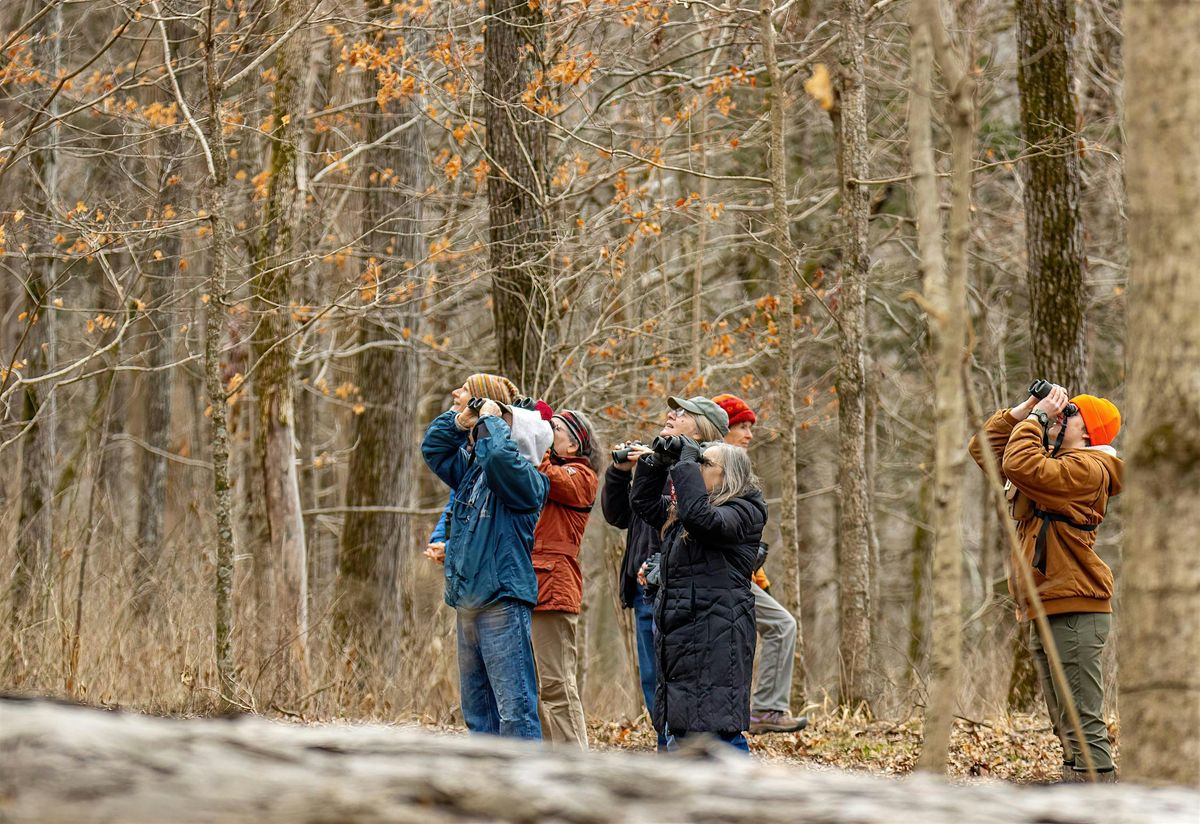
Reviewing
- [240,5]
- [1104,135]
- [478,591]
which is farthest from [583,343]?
[1104,135]

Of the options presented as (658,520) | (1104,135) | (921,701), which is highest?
(1104,135)

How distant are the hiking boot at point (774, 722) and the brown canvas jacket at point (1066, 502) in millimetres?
2043

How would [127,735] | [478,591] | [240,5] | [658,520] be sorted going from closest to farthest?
[127,735] < [478,591] < [658,520] < [240,5]

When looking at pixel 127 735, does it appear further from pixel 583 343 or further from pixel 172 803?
pixel 583 343

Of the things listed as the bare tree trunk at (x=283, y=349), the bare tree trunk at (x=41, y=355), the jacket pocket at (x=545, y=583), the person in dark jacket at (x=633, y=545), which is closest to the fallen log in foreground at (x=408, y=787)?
the jacket pocket at (x=545, y=583)

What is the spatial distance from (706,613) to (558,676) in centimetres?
123

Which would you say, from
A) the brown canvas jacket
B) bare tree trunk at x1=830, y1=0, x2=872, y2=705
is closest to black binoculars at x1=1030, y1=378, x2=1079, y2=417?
the brown canvas jacket

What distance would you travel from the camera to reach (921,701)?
9727 millimetres

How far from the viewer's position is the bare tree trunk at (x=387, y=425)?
12.6m

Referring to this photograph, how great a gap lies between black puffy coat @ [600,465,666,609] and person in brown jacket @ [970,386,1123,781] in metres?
2.13

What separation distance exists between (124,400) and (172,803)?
1781cm

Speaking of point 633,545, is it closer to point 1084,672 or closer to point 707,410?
point 707,410

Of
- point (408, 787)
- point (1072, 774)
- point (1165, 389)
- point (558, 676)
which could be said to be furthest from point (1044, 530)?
point (408, 787)

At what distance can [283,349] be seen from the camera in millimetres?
10633
